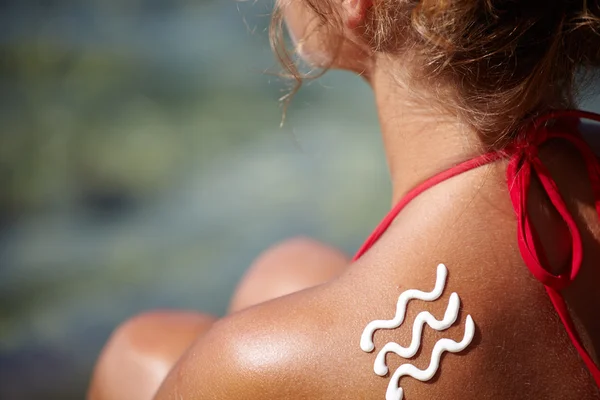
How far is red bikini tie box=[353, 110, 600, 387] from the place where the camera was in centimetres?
88

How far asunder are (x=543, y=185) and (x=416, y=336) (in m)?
0.22

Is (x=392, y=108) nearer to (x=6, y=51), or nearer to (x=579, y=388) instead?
(x=579, y=388)

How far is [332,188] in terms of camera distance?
2801 mm

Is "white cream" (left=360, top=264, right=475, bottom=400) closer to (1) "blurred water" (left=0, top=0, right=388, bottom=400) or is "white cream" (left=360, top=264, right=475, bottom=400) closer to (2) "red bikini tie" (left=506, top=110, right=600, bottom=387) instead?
(2) "red bikini tie" (left=506, top=110, right=600, bottom=387)

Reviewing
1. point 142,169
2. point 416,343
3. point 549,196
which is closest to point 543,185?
point 549,196

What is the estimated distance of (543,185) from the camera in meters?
0.91

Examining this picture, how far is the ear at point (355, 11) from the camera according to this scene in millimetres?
977

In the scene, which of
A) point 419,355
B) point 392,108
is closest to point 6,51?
point 392,108

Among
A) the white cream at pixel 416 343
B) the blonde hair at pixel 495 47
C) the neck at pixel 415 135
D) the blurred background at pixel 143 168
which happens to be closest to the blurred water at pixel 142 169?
the blurred background at pixel 143 168

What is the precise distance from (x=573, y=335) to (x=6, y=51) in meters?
2.91

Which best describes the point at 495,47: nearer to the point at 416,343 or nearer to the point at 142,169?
the point at 416,343

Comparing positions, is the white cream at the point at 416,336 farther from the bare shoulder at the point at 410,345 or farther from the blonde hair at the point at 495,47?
the blonde hair at the point at 495,47

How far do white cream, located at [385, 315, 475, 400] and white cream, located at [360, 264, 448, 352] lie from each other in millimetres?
40

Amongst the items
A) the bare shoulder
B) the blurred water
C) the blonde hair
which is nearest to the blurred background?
the blurred water
